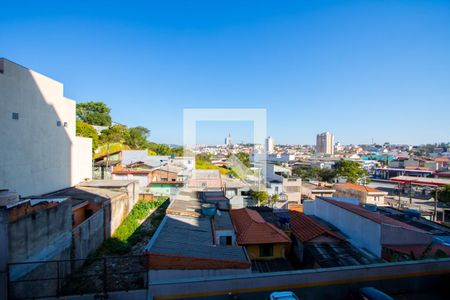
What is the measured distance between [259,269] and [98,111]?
35819 millimetres

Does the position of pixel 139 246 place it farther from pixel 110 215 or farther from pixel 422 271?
pixel 422 271

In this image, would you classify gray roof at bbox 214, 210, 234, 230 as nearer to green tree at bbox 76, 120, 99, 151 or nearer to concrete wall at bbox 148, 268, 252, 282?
concrete wall at bbox 148, 268, 252, 282

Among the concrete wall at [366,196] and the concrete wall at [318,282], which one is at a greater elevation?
the concrete wall at [318,282]

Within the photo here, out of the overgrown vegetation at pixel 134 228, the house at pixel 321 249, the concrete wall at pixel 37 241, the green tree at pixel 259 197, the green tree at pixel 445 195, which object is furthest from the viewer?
the green tree at pixel 445 195

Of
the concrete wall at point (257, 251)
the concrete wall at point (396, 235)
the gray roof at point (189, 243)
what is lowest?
the concrete wall at point (257, 251)

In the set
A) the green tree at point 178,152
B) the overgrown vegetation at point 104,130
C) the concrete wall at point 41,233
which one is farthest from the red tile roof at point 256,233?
the green tree at point 178,152

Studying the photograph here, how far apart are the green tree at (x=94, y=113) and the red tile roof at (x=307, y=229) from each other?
33.4 meters

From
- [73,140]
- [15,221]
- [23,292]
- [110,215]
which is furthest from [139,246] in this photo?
[73,140]

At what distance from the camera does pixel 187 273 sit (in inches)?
190

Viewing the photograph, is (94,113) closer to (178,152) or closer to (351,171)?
(178,152)

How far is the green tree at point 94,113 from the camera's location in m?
32.9

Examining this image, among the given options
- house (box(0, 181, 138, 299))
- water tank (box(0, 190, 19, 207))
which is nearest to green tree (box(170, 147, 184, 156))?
house (box(0, 181, 138, 299))

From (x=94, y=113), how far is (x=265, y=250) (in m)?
35.1

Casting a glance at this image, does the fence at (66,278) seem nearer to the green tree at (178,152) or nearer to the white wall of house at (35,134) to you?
the white wall of house at (35,134)
